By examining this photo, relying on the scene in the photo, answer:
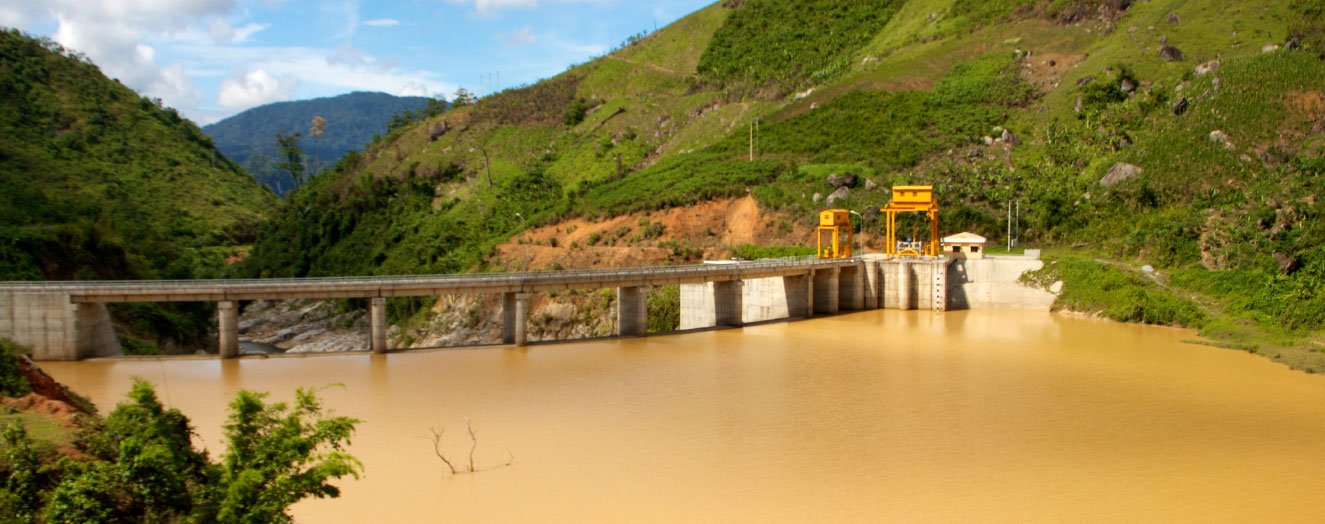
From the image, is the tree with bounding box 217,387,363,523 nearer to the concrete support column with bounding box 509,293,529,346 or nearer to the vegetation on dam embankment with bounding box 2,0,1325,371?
the concrete support column with bounding box 509,293,529,346

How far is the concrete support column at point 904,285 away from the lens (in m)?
55.9

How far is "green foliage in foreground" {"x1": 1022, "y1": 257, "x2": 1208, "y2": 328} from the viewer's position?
157 ft

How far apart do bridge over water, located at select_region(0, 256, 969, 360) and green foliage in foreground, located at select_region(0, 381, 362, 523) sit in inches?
953

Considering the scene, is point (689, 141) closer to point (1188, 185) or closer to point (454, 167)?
point (454, 167)

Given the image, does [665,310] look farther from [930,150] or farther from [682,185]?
[930,150]

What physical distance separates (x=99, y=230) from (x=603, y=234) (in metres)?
34.5

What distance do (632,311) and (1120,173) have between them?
39035mm

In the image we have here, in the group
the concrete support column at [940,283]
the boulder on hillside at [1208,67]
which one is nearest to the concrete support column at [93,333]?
the concrete support column at [940,283]

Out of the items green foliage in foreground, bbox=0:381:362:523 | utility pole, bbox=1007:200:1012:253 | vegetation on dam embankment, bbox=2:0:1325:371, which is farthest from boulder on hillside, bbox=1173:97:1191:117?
green foliage in foreground, bbox=0:381:362:523

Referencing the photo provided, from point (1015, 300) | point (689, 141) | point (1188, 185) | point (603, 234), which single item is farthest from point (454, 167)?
point (1188, 185)

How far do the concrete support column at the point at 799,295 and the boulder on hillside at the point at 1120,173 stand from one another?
26.0 m

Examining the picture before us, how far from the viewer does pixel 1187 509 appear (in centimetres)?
2155

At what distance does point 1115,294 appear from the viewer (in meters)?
50.2

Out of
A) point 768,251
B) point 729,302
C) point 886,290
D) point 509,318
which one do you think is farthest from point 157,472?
point 768,251
